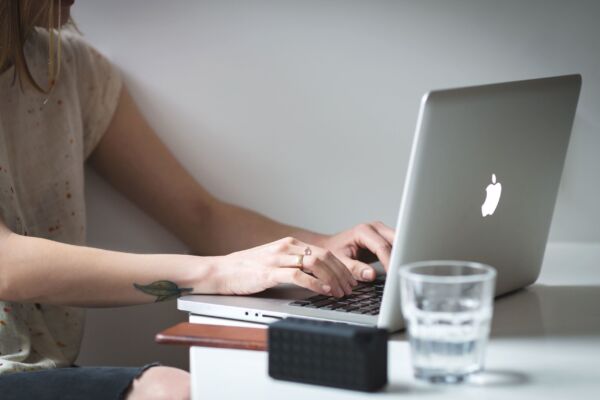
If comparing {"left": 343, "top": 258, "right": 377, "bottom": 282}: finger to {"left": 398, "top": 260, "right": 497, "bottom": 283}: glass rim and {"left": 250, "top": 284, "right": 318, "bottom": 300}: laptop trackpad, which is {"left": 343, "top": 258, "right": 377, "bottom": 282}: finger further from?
{"left": 398, "top": 260, "right": 497, "bottom": 283}: glass rim

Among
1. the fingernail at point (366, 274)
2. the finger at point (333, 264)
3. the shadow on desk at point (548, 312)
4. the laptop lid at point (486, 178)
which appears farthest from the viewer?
the fingernail at point (366, 274)

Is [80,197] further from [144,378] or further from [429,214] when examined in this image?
[429,214]

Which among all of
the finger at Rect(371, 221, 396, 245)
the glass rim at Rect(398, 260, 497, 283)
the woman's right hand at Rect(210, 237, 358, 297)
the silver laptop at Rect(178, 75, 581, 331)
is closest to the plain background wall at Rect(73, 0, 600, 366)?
the finger at Rect(371, 221, 396, 245)

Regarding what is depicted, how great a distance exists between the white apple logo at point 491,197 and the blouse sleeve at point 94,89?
85cm

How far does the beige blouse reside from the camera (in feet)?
4.89

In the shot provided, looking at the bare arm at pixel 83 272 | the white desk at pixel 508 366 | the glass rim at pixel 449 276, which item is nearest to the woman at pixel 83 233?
the bare arm at pixel 83 272

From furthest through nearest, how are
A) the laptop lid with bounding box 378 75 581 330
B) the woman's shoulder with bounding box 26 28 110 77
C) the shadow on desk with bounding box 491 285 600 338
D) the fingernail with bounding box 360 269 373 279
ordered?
1. the woman's shoulder with bounding box 26 28 110 77
2. the fingernail with bounding box 360 269 373 279
3. the shadow on desk with bounding box 491 285 600 338
4. the laptop lid with bounding box 378 75 581 330

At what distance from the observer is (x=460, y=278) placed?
0.87 metres

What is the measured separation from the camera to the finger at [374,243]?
1386 mm

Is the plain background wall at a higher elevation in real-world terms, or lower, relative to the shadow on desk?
higher

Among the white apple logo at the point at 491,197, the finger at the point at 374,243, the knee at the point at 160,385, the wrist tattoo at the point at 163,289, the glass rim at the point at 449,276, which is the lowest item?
the knee at the point at 160,385

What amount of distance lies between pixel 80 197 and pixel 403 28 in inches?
26.3

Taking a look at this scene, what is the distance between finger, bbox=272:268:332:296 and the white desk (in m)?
0.12

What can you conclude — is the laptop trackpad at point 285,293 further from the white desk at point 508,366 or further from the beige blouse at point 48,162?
the beige blouse at point 48,162
